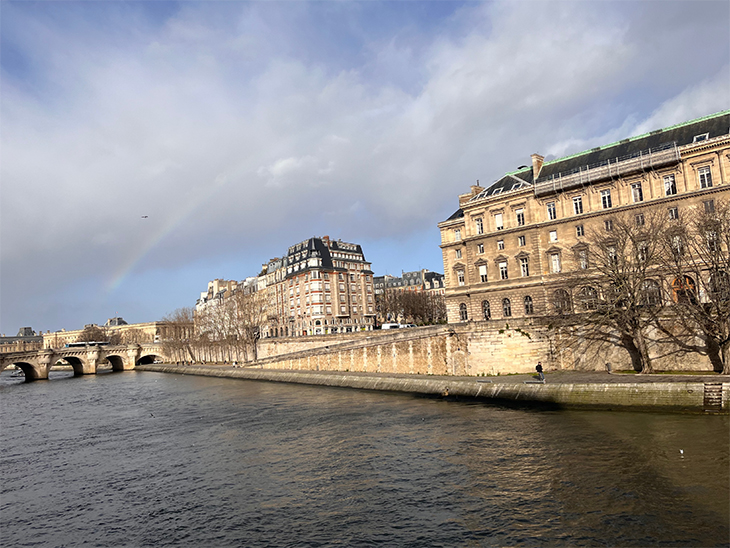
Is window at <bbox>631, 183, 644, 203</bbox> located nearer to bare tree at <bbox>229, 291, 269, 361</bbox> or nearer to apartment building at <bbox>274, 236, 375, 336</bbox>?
bare tree at <bbox>229, 291, 269, 361</bbox>

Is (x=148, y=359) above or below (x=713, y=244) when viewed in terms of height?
below

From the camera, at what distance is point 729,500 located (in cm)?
1653

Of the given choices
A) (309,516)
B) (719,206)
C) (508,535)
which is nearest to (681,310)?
(719,206)

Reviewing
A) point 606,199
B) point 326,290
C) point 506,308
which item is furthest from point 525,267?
Result: point 326,290

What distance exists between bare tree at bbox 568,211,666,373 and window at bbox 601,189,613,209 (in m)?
6.31

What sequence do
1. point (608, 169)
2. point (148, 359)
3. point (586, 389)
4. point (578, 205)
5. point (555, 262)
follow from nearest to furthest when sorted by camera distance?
point (586, 389), point (608, 169), point (578, 205), point (555, 262), point (148, 359)

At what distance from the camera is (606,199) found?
164 ft

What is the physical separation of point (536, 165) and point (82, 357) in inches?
3538

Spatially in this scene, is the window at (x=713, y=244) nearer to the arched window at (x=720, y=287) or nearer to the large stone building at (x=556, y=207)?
the arched window at (x=720, y=287)

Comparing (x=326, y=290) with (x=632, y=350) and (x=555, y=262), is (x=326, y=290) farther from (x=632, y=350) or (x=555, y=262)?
(x=632, y=350)

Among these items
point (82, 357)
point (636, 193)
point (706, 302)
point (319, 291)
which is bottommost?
point (82, 357)

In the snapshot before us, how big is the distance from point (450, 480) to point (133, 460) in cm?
1712

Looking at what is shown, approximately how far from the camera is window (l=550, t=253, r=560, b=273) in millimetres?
52312

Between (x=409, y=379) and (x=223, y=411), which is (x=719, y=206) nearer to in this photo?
(x=409, y=379)
